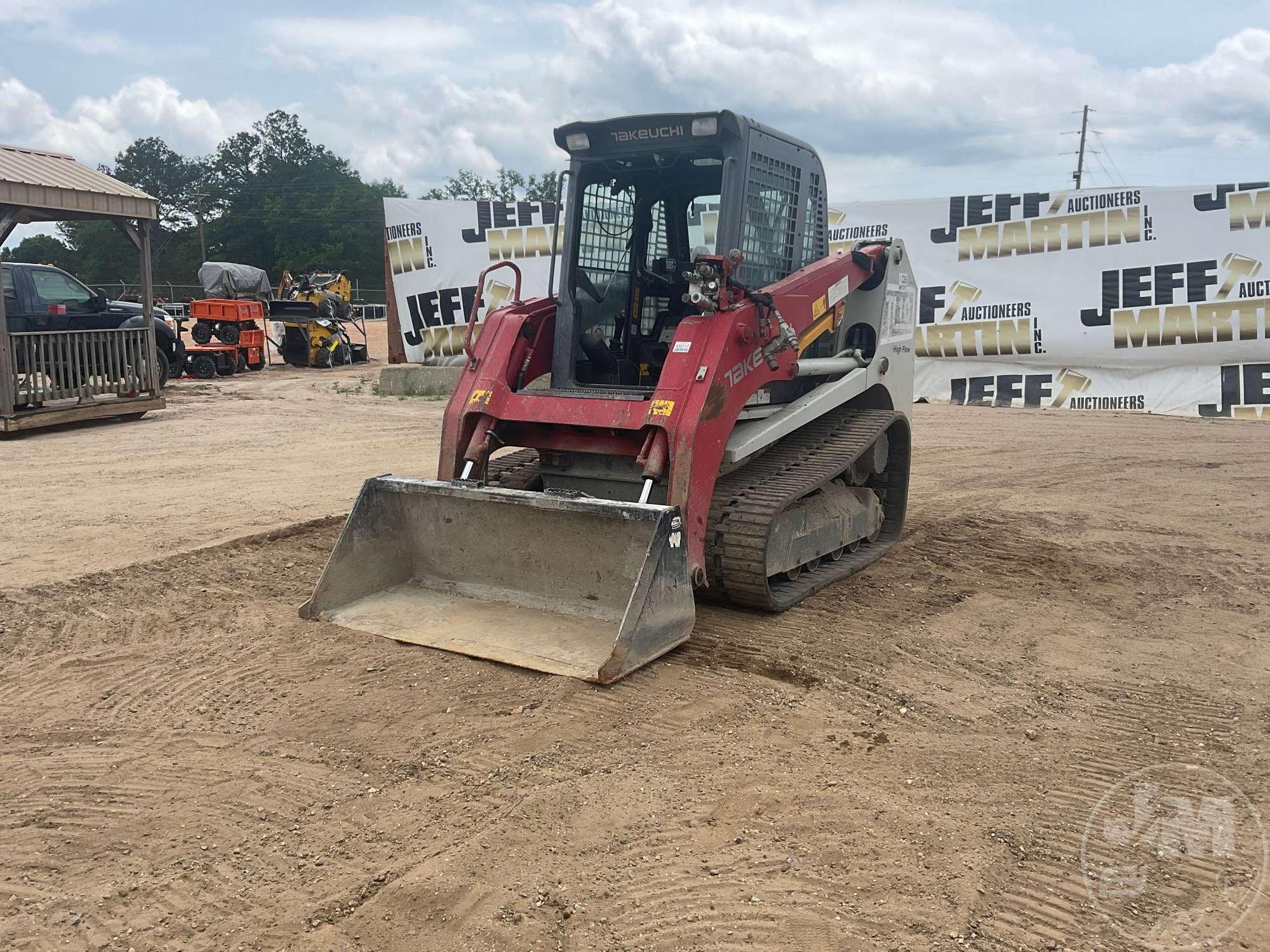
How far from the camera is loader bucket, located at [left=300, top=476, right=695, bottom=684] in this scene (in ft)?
15.0

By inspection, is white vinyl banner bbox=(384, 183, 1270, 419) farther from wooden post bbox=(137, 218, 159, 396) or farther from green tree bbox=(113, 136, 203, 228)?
green tree bbox=(113, 136, 203, 228)

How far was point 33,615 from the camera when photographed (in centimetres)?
530

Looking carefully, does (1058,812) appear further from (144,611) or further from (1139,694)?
(144,611)

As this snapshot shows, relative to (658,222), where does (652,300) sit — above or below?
below

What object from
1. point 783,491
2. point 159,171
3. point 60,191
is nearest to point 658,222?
point 783,491

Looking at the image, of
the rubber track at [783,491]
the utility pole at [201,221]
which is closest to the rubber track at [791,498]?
the rubber track at [783,491]

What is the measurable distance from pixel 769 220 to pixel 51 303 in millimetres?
10697

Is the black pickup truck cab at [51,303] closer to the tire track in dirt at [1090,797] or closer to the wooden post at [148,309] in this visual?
the wooden post at [148,309]

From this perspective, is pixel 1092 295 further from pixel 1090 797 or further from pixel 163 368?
pixel 163 368

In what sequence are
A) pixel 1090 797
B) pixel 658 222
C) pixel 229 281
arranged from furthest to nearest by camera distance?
1. pixel 229 281
2. pixel 658 222
3. pixel 1090 797

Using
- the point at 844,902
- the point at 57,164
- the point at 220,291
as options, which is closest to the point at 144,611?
the point at 844,902

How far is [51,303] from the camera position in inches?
521

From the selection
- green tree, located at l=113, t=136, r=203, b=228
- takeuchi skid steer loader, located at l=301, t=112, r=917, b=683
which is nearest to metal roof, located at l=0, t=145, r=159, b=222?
takeuchi skid steer loader, located at l=301, t=112, r=917, b=683

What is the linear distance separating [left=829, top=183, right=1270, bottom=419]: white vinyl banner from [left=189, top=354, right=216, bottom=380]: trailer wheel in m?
11.1
